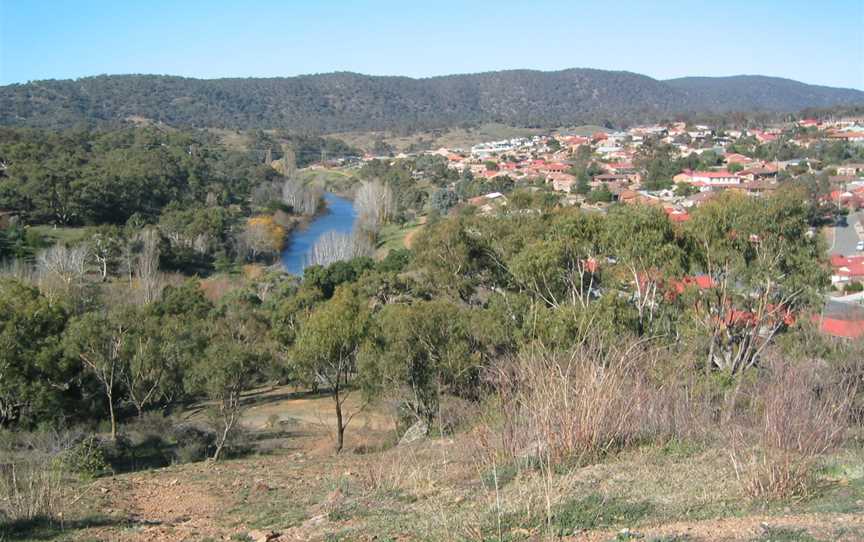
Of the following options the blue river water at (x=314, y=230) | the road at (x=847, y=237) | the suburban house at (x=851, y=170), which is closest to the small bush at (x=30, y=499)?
the blue river water at (x=314, y=230)

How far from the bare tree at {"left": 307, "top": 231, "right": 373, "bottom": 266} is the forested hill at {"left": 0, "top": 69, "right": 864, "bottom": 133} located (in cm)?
5979

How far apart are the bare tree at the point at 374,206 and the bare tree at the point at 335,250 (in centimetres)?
618

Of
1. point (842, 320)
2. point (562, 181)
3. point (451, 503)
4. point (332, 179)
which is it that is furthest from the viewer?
point (332, 179)

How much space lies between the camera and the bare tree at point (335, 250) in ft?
108

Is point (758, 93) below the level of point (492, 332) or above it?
above

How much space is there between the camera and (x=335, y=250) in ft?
109

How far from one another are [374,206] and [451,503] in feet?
128

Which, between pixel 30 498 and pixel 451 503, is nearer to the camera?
pixel 451 503

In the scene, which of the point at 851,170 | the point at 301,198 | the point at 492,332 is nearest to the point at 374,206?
the point at 301,198

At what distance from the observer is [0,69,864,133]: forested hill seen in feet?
336

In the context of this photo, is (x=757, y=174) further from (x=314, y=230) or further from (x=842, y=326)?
(x=842, y=326)

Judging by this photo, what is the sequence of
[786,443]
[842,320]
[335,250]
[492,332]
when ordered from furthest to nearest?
[335,250] < [842,320] < [492,332] < [786,443]

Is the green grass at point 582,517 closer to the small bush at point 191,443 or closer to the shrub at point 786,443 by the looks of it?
the shrub at point 786,443

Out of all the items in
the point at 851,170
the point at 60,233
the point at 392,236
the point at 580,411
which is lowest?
the point at 392,236
